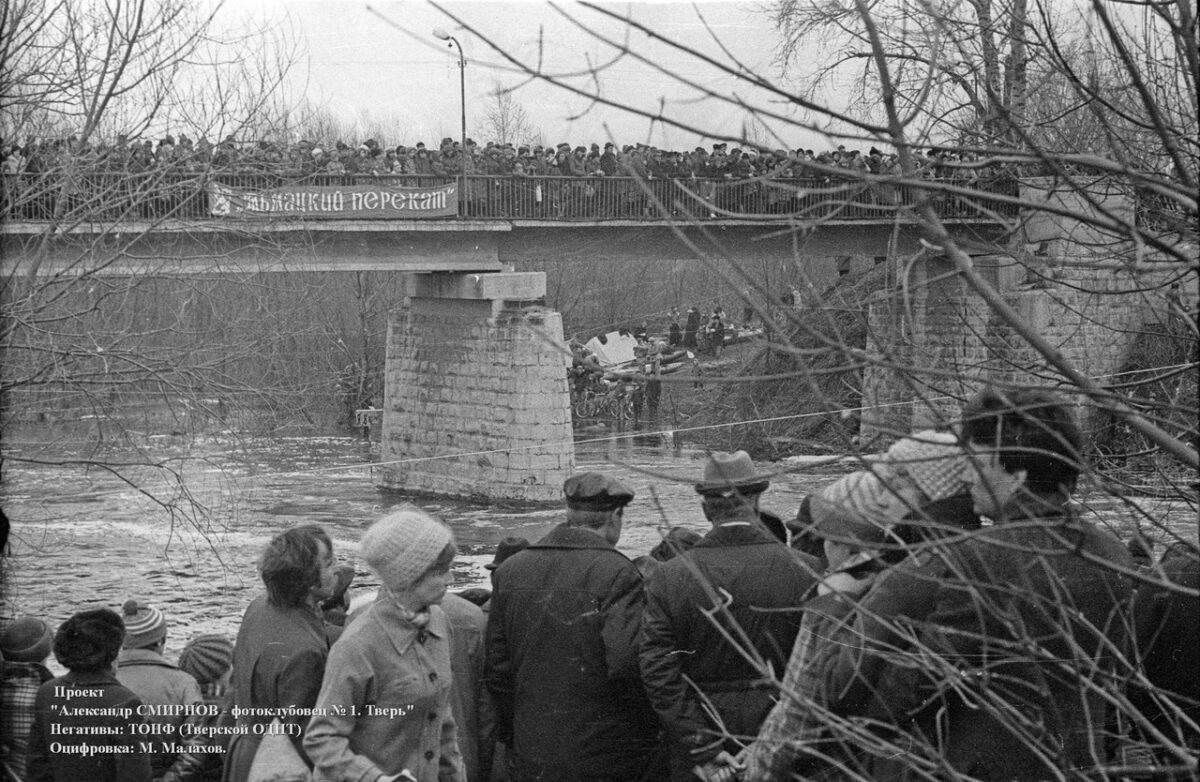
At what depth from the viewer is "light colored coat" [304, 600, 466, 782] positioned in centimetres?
377

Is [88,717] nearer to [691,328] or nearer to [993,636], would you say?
[993,636]

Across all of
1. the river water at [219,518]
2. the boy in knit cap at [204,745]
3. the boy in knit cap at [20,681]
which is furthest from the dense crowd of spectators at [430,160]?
the boy in knit cap at [20,681]

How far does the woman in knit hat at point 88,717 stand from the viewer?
4.30m

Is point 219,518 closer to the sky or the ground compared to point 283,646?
closer to the ground

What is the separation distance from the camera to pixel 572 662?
4715mm

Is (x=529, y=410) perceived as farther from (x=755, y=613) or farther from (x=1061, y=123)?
(x=755, y=613)

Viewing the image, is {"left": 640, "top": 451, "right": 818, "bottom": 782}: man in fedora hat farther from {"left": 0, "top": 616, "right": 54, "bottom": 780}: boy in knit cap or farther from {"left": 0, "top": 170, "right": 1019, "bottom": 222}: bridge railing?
{"left": 0, "top": 616, "right": 54, "bottom": 780}: boy in knit cap

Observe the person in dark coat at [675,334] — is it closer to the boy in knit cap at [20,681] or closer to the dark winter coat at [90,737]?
the boy in knit cap at [20,681]

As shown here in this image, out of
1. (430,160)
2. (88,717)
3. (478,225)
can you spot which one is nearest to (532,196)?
(478,225)

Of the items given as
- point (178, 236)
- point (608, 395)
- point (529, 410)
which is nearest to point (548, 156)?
point (529, 410)

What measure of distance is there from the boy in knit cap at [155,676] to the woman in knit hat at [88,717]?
18 cm

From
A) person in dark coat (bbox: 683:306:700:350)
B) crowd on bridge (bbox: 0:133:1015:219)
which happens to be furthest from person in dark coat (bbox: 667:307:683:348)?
crowd on bridge (bbox: 0:133:1015:219)

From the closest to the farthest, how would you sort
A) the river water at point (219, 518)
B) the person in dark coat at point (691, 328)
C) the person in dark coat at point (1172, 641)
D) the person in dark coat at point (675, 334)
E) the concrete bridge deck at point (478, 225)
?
the person in dark coat at point (1172, 641), the river water at point (219, 518), the concrete bridge deck at point (478, 225), the person in dark coat at point (691, 328), the person in dark coat at point (675, 334)

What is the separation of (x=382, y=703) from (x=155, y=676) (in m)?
1.29
